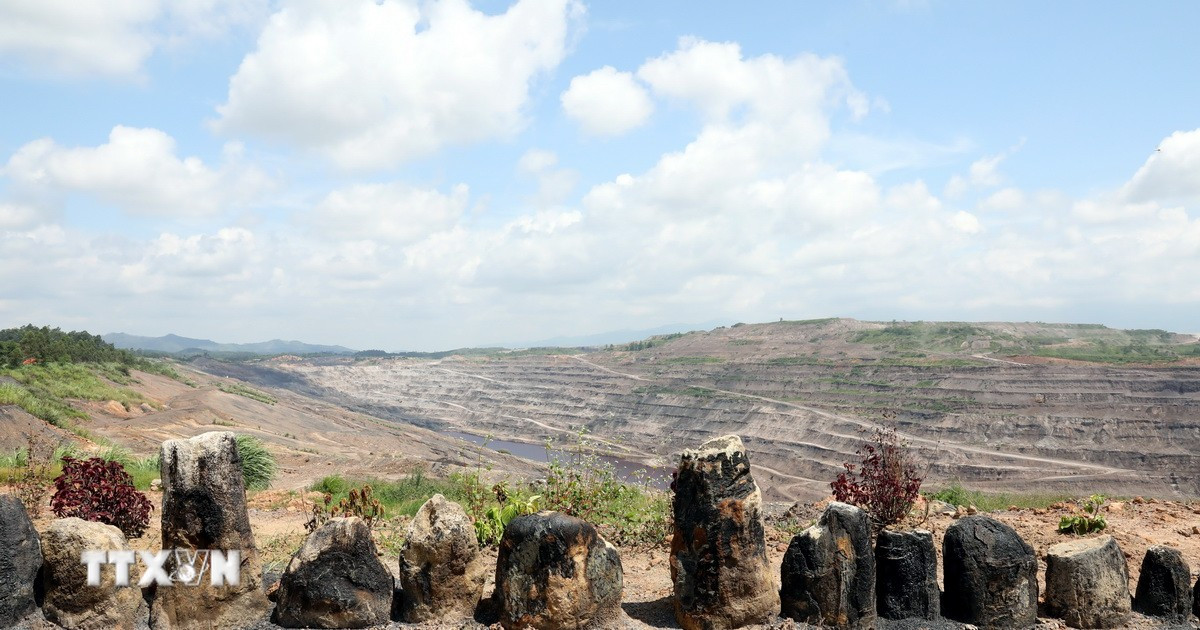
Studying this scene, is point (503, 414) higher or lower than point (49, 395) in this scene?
lower

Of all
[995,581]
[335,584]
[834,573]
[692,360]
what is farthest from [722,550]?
[692,360]

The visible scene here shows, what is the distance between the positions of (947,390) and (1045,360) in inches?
503

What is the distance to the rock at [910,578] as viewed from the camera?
7.84 m

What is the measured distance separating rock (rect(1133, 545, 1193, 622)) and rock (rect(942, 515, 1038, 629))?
1495 millimetres

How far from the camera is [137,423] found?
30.8m

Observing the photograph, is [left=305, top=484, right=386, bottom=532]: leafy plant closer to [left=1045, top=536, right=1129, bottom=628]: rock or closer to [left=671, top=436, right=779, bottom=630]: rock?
[left=671, top=436, right=779, bottom=630]: rock

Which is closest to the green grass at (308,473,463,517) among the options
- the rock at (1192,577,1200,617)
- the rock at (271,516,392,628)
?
the rock at (271,516,392,628)

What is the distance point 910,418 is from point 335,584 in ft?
168

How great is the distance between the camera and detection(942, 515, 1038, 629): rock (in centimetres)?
779

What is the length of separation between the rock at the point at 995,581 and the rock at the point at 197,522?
759 cm

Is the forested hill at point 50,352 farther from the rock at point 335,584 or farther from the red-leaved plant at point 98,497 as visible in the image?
the rock at point 335,584

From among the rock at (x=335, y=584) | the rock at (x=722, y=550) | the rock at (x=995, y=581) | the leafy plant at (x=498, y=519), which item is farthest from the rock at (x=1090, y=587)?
the rock at (x=335, y=584)

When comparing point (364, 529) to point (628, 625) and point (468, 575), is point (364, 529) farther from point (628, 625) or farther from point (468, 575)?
point (628, 625)

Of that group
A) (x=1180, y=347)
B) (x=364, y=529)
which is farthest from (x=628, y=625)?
(x=1180, y=347)
